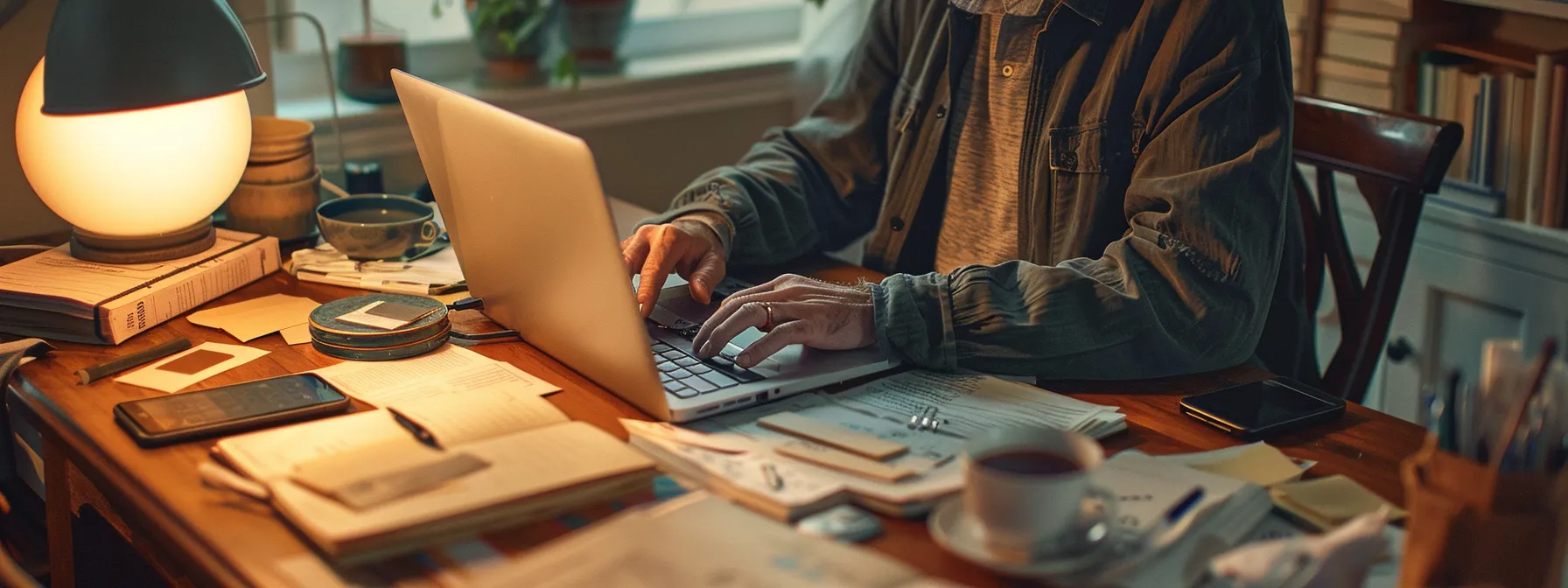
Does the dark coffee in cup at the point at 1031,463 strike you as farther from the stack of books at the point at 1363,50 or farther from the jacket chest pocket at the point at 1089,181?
the stack of books at the point at 1363,50

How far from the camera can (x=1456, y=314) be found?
2066mm

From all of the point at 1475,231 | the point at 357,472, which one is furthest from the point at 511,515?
the point at 1475,231

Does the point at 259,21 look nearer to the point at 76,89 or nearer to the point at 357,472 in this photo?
the point at 76,89

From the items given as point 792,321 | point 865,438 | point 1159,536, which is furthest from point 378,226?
point 1159,536

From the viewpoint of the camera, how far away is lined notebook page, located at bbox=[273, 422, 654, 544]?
823 millimetres

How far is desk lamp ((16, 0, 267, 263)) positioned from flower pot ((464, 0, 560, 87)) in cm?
85

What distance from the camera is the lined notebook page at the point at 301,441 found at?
93 centimetres

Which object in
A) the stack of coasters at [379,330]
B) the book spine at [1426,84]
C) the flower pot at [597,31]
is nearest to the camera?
A: the stack of coasters at [379,330]

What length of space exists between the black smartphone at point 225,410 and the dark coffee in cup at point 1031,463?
1.74ft

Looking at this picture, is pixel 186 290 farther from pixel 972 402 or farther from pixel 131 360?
pixel 972 402

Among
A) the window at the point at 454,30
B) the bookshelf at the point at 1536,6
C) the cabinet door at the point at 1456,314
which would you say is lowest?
the cabinet door at the point at 1456,314

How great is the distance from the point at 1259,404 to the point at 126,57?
0.98 m

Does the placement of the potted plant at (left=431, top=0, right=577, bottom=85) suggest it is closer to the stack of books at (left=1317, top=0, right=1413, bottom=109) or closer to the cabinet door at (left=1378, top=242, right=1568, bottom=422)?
the stack of books at (left=1317, top=0, right=1413, bottom=109)

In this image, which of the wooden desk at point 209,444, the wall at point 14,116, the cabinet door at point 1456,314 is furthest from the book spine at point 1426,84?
the wall at point 14,116
